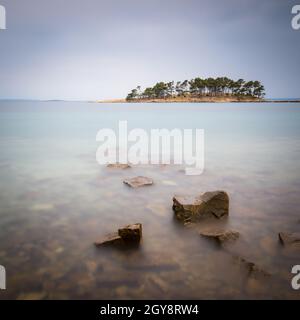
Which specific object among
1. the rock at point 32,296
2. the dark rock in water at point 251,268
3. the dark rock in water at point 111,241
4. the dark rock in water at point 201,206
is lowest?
the rock at point 32,296

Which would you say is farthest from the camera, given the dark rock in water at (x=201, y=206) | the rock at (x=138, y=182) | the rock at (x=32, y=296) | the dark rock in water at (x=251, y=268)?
the rock at (x=138, y=182)

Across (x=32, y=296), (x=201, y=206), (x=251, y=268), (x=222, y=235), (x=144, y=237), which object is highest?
(x=201, y=206)

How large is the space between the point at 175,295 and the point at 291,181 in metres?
8.01

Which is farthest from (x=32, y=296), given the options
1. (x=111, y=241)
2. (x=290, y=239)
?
(x=290, y=239)

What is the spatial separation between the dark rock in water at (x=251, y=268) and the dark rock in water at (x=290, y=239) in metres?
1.18

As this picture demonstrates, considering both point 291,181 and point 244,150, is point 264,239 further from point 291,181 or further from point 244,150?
point 244,150

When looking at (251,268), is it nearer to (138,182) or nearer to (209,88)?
(138,182)

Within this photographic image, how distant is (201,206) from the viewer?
267 inches

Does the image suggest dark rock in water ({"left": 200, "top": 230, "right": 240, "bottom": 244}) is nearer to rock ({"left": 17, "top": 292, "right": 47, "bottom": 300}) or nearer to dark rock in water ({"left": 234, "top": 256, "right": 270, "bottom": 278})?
dark rock in water ({"left": 234, "top": 256, "right": 270, "bottom": 278})

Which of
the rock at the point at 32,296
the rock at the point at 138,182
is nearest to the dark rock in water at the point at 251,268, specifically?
the rock at the point at 32,296

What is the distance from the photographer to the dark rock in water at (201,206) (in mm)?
6781

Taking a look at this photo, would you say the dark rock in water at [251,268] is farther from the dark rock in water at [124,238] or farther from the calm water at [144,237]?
the dark rock in water at [124,238]

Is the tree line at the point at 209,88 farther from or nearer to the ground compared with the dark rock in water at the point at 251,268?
farther from the ground

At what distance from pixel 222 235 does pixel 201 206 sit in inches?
39.2
